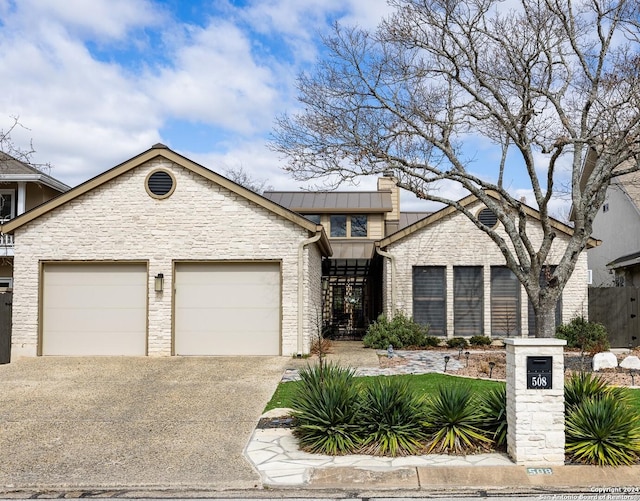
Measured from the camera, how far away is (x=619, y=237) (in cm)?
2500

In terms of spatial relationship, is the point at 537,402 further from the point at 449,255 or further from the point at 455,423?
the point at 449,255

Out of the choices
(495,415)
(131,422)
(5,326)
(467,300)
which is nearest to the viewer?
(495,415)

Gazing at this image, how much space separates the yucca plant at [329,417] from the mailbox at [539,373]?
2.12 meters

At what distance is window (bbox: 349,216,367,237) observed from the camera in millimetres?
26375

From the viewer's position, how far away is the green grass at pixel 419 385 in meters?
10.6

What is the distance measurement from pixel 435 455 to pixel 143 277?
11.1m

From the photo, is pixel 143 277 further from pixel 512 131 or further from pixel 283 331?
pixel 512 131

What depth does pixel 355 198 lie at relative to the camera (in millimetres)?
27156

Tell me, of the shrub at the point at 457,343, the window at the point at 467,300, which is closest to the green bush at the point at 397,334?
the shrub at the point at 457,343

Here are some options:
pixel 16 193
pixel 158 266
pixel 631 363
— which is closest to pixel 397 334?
pixel 631 363

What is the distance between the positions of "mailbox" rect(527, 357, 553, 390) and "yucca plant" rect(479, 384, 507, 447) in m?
0.92

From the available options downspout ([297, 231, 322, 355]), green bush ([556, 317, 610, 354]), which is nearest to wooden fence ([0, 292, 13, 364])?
downspout ([297, 231, 322, 355])

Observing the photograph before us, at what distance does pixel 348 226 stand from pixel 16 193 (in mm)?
12509

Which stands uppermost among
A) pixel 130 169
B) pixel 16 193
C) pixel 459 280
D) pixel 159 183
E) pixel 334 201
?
pixel 334 201
